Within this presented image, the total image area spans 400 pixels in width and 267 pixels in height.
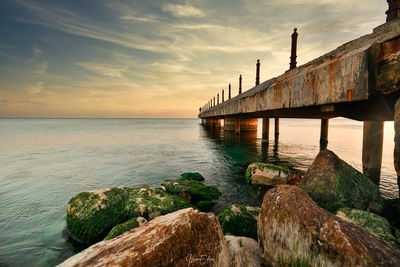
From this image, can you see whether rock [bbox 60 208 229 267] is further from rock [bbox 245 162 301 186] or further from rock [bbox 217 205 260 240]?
rock [bbox 245 162 301 186]

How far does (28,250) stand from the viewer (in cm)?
341

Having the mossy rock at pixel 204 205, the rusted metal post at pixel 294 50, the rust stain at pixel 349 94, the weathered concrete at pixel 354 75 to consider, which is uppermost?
the rusted metal post at pixel 294 50

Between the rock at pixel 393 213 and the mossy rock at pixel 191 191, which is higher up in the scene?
the rock at pixel 393 213

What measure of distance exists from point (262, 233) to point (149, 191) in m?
2.88

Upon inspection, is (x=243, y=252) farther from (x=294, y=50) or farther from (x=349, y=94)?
(x=294, y=50)

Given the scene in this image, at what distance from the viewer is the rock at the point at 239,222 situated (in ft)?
9.59

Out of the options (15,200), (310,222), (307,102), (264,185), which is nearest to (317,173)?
(307,102)

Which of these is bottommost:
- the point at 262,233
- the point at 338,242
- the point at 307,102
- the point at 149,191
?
the point at 149,191

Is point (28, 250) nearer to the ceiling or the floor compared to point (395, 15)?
nearer to the floor

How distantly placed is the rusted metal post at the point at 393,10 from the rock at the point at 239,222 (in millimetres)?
3773

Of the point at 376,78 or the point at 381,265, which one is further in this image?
the point at 376,78

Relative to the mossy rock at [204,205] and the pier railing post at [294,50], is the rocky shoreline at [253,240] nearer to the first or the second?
the mossy rock at [204,205]

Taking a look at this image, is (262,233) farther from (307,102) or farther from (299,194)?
(307,102)

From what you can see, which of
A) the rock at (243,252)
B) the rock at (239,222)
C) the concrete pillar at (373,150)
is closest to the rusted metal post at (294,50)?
the concrete pillar at (373,150)
